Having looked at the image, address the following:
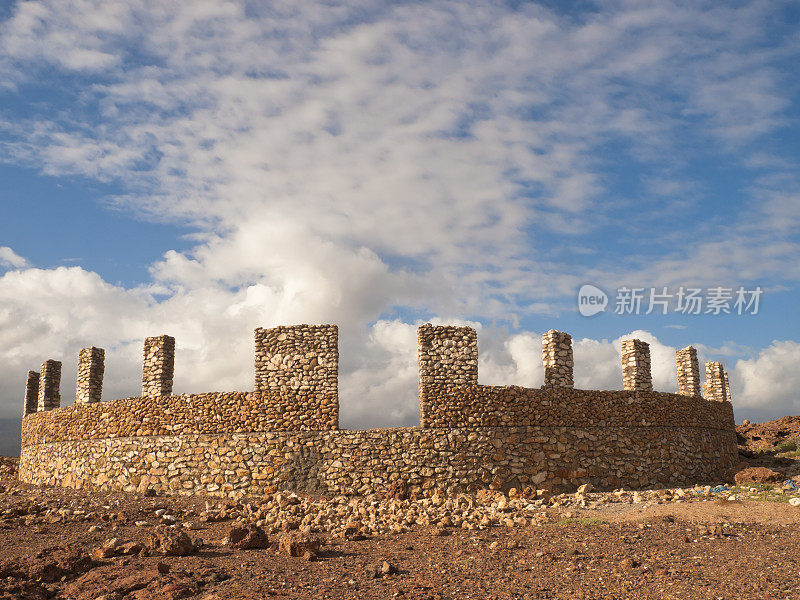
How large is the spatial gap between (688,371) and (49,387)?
84.5 ft

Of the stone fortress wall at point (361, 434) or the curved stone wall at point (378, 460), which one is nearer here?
the curved stone wall at point (378, 460)

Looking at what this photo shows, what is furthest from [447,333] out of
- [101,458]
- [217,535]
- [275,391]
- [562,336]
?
[101,458]

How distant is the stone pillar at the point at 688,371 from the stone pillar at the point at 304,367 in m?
14.7

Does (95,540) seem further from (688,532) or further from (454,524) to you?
(688,532)

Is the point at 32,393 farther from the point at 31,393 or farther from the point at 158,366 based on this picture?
the point at 158,366

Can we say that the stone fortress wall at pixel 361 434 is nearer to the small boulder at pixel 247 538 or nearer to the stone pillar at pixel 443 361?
the stone pillar at pixel 443 361

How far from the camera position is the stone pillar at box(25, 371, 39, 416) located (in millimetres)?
28312

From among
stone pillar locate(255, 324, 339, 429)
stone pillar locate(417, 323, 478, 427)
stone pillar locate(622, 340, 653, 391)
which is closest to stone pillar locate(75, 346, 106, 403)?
stone pillar locate(255, 324, 339, 429)

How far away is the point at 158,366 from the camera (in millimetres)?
20688

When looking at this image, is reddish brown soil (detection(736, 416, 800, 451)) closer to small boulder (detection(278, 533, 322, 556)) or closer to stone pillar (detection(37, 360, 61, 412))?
small boulder (detection(278, 533, 322, 556))

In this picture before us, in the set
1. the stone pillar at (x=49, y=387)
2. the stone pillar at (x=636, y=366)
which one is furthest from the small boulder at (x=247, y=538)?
the stone pillar at (x=49, y=387)

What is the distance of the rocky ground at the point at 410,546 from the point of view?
31.3ft

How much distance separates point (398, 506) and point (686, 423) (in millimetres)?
11870

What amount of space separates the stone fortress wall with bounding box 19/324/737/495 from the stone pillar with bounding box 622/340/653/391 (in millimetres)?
444
